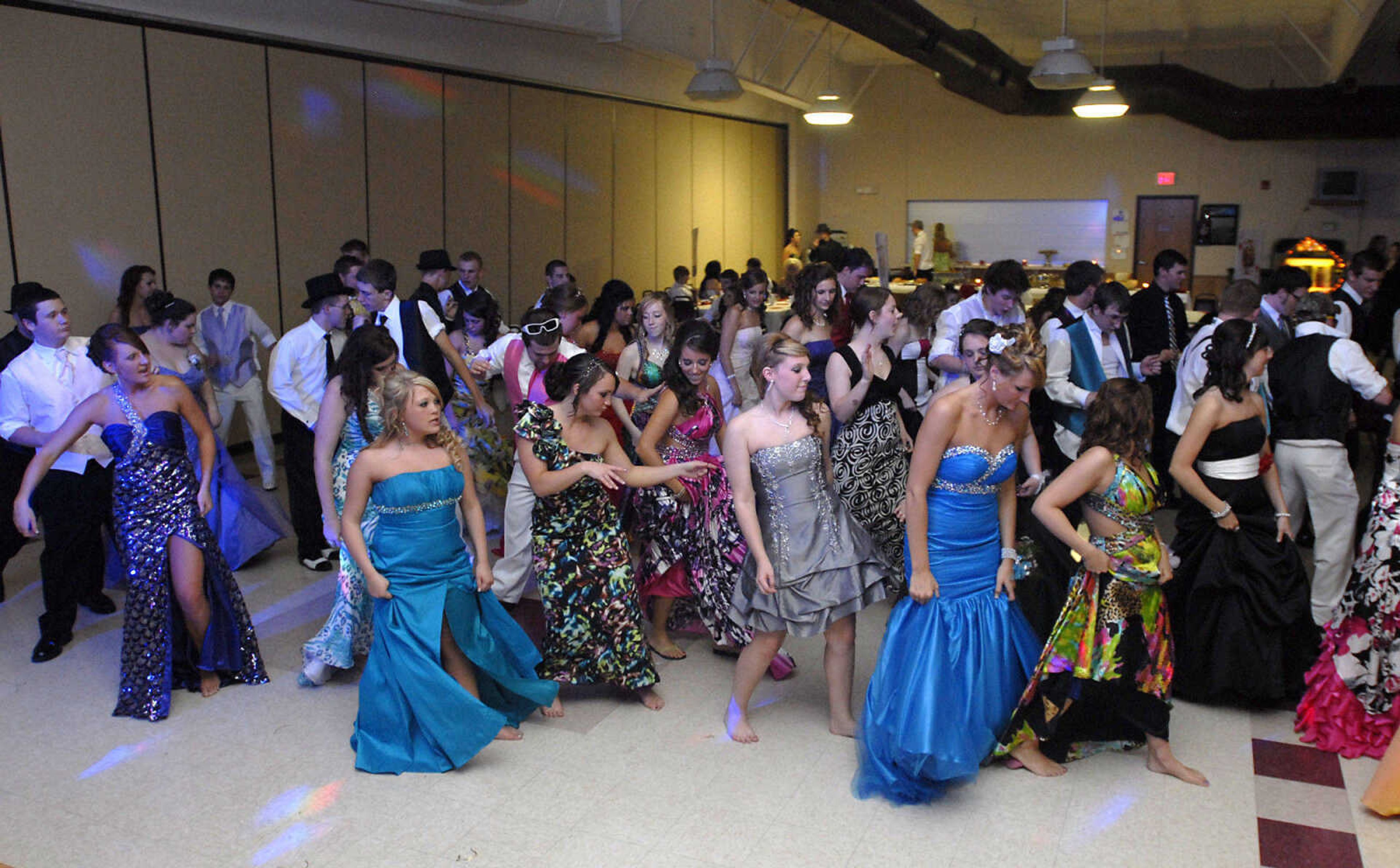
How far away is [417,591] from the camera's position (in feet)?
12.8

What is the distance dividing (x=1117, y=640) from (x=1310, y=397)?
1890mm

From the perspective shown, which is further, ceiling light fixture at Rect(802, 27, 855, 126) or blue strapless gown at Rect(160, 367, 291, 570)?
ceiling light fixture at Rect(802, 27, 855, 126)

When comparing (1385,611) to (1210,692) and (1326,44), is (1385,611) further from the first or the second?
(1326,44)

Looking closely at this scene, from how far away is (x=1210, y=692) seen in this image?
4.31 meters

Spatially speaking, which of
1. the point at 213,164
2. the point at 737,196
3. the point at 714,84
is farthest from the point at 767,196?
the point at 213,164

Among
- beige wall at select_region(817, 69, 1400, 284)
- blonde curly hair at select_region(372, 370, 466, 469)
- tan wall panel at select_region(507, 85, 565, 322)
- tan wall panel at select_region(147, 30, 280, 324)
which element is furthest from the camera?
beige wall at select_region(817, 69, 1400, 284)

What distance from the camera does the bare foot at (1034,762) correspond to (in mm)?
3834

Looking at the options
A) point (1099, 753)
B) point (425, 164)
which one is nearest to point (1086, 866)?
point (1099, 753)

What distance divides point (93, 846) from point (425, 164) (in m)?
7.83

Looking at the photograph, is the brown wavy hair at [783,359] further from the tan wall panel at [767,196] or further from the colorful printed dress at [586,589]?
the tan wall panel at [767,196]

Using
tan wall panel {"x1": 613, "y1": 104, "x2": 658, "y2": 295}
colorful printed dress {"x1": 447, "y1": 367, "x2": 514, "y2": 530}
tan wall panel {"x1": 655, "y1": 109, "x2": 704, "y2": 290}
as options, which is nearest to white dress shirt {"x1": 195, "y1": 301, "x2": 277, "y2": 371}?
colorful printed dress {"x1": 447, "y1": 367, "x2": 514, "y2": 530}

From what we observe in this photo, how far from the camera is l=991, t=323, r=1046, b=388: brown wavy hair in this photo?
3.51 metres

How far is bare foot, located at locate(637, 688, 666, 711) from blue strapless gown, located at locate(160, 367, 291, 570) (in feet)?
8.47

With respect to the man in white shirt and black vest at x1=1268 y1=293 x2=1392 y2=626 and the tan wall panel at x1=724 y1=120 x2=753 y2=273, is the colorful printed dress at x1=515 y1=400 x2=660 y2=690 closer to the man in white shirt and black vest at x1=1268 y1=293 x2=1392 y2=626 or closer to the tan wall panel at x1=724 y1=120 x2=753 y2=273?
the man in white shirt and black vest at x1=1268 y1=293 x2=1392 y2=626
